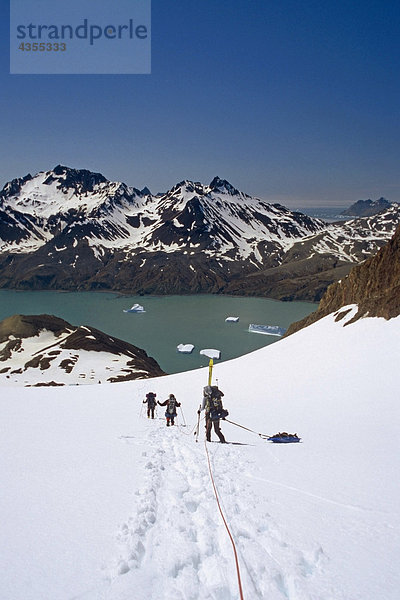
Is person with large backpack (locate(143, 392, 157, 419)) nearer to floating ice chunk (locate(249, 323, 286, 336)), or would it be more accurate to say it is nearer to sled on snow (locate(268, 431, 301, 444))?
sled on snow (locate(268, 431, 301, 444))

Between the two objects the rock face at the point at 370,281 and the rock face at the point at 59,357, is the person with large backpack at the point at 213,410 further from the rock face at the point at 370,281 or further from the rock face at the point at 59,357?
the rock face at the point at 59,357

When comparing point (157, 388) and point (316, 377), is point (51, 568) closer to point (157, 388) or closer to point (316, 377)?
point (316, 377)

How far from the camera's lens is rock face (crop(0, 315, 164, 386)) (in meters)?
52.1

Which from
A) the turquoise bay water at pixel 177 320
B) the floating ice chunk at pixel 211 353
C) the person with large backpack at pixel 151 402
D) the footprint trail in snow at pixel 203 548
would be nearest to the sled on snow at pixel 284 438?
the footprint trail in snow at pixel 203 548

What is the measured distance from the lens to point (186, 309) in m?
172

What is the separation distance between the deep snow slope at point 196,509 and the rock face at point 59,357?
41075 mm

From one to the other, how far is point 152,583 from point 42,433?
7968mm

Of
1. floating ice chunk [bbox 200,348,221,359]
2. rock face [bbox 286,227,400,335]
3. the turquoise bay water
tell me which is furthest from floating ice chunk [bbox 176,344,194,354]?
rock face [bbox 286,227,400,335]

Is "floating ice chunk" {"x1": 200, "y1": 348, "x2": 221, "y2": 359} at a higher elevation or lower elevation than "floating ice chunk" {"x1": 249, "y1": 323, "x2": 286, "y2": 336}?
lower

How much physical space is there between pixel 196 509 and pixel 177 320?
139 meters

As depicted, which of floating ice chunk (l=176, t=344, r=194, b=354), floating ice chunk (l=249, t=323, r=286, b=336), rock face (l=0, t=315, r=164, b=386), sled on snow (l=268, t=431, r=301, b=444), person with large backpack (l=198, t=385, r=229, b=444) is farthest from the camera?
Answer: floating ice chunk (l=249, t=323, r=286, b=336)

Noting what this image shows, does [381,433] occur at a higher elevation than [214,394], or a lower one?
lower

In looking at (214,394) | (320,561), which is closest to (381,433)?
(214,394)

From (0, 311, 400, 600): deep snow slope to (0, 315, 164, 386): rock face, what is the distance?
135ft
